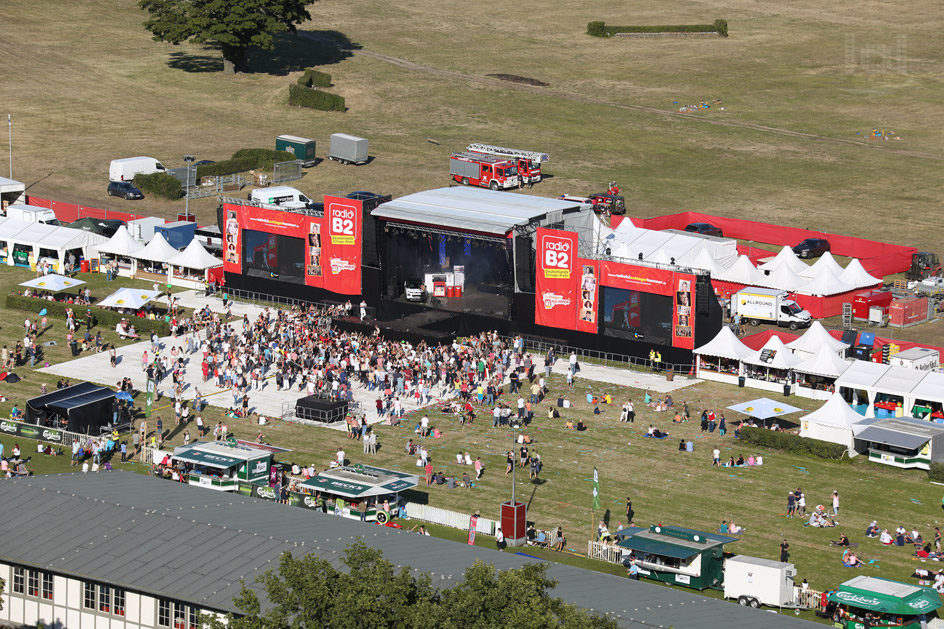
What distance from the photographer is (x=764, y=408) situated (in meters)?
61.2

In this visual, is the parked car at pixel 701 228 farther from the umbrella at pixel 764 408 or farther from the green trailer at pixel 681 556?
the green trailer at pixel 681 556

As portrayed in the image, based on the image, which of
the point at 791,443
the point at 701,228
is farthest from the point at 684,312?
the point at 701,228

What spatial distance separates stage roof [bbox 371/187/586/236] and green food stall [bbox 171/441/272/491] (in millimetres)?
22223

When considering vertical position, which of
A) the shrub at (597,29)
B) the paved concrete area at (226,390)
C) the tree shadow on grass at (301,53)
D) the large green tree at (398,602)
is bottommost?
the paved concrete area at (226,390)

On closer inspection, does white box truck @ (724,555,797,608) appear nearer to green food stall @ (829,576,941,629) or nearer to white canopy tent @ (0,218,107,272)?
green food stall @ (829,576,941,629)

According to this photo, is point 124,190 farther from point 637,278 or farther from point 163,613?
point 163,613

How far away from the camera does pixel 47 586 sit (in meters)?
42.0

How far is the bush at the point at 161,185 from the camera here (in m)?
96.9

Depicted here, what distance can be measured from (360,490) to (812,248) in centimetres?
4533

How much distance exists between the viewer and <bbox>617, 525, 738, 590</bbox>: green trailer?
46.6 meters

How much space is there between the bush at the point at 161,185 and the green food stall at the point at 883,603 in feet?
209

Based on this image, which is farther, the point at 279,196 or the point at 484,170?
the point at 484,170

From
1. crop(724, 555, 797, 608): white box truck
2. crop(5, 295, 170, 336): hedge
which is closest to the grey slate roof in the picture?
crop(724, 555, 797, 608): white box truck

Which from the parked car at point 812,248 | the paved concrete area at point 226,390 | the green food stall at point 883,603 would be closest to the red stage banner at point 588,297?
the paved concrete area at point 226,390
